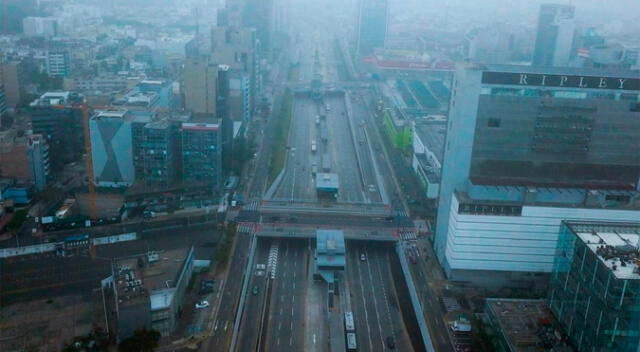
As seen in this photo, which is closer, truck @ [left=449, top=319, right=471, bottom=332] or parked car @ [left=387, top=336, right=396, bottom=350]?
parked car @ [left=387, top=336, right=396, bottom=350]

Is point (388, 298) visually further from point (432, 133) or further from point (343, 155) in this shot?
point (343, 155)

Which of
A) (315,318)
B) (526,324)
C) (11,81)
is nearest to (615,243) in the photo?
(526,324)

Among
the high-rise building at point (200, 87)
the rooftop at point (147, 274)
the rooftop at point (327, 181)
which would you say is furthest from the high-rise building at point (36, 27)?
the rooftop at point (147, 274)

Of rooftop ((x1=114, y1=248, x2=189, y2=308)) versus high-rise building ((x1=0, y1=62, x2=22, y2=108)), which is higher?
high-rise building ((x1=0, y1=62, x2=22, y2=108))

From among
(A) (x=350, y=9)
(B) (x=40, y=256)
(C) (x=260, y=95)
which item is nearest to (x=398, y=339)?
(B) (x=40, y=256)

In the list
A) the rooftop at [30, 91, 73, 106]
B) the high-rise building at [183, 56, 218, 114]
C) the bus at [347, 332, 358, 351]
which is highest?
the high-rise building at [183, 56, 218, 114]

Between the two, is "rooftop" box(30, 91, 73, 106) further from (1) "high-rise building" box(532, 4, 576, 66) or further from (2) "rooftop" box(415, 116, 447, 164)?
(1) "high-rise building" box(532, 4, 576, 66)

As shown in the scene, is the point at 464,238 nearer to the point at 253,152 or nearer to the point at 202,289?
the point at 202,289

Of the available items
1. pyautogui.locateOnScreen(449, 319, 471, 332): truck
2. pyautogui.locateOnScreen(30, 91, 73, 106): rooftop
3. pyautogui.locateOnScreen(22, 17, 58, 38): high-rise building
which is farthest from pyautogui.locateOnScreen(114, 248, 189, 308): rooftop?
pyautogui.locateOnScreen(22, 17, 58, 38): high-rise building
